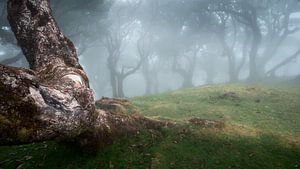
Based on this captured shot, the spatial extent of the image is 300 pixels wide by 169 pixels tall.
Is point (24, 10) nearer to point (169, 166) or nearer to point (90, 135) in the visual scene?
point (90, 135)

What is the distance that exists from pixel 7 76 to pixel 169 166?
5.63 m

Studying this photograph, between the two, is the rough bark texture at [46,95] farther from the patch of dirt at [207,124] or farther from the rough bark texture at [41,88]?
the patch of dirt at [207,124]

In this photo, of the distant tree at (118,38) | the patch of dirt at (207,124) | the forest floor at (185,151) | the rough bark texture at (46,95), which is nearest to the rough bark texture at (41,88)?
the rough bark texture at (46,95)

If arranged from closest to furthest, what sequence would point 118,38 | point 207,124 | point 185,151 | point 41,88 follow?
point 41,88 < point 185,151 < point 207,124 < point 118,38

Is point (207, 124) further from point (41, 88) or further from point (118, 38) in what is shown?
point (118, 38)

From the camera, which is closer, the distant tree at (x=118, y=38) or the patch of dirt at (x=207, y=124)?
the patch of dirt at (x=207, y=124)

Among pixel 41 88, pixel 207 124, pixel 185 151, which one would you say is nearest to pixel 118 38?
pixel 207 124

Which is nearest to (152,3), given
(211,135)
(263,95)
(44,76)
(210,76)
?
(210,76)

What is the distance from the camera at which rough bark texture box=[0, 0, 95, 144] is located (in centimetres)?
481

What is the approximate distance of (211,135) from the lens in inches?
421

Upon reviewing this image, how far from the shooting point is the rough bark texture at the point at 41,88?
4.81 m

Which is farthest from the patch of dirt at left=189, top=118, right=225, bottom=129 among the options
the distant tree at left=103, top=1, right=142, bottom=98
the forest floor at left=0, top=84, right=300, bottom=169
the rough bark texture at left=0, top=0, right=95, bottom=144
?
the distant tree at left=103, top=1, right=142, bottom=98

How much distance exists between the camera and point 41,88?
5.23 m

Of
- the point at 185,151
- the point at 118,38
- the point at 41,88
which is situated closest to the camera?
the point at 41,88
